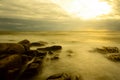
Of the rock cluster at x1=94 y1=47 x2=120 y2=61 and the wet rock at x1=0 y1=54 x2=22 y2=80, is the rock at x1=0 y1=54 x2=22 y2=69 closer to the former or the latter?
the wet rock at x1=0 y1=54 x2=22 y2=80

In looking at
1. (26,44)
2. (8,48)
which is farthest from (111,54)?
(8,48)

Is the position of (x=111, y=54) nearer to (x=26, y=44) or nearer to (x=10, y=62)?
(x=26, y=44)

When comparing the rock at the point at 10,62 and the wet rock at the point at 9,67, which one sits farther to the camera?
the rock at the point at 10,62

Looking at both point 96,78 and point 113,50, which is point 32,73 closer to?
point 96,78

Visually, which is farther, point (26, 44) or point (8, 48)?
point (26, 44)

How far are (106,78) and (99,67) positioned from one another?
292 cm

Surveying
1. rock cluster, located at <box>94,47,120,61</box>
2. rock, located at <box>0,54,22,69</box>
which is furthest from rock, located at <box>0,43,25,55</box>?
rock cluster, located at <box>94,47,120,61</box>

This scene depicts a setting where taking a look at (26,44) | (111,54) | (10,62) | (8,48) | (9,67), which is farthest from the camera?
(111,54)

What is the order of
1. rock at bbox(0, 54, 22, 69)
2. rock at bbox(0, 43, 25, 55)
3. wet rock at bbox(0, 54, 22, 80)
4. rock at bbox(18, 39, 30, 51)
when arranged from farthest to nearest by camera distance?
rock at bbox(18, 39, 30, 51) → rock at bbox(0, 43, 25, 55) → rock at bbox(0, 54, 22, 69) → wet rock at bbox(0, 54, 22, 80)

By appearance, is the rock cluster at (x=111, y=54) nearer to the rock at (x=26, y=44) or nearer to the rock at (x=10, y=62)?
the rock at (x=26, y=44)

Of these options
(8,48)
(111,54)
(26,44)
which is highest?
(8,48)

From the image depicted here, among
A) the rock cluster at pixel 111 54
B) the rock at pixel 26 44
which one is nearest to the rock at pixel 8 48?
the rock at pixel 26 44

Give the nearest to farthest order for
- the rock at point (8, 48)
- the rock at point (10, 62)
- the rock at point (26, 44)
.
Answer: the rock at point (10, 62) → the rock at point (8, 48) → the rock at point (26, 44)

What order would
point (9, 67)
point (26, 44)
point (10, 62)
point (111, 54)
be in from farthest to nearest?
point (111, 54)
point (26, 44)
point (10, 62)
point (9, 67)
